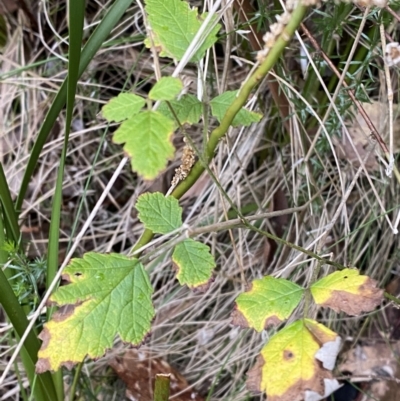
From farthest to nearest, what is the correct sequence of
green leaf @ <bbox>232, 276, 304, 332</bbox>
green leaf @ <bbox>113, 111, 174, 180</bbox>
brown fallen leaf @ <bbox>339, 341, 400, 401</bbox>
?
brown fallen leaf @ <bbox>339, 341, 400, 401</bbox>
green leaf @ <bbox>232, 276, 304, 332</bbox>
green leaf @ <bbox>113, 111, 174, 180</bbox>

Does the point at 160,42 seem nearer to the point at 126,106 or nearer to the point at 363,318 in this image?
the point at 126,106

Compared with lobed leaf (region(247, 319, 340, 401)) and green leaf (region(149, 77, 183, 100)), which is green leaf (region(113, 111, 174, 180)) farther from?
lobed leaf (region(247, 319, 340, 401))

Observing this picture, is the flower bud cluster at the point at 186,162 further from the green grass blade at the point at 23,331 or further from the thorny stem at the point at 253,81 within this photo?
the green grass blade at the point at 23,331

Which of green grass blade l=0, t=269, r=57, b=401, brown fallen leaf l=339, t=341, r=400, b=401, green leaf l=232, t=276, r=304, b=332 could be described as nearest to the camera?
green leaf l=232, t=276, r=304, b=332

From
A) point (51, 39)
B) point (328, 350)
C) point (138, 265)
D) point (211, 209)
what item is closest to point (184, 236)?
point (138, 265)

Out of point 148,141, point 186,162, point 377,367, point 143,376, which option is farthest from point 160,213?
point 377,367

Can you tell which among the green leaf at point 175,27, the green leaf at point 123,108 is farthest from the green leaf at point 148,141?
the green leaf at point 175,27

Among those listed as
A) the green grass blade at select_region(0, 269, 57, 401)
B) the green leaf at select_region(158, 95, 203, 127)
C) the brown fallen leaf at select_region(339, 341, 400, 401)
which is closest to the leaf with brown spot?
the green leaf at select_region(158, 95, 203, 127)
